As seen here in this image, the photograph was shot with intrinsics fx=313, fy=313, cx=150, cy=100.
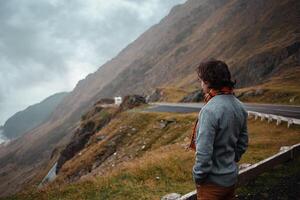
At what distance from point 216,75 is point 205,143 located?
111 centimetres

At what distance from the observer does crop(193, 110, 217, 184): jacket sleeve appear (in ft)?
15.3

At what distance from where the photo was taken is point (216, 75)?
4.97 meters

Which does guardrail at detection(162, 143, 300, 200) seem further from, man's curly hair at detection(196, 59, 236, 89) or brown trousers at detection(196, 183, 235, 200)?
man's curly hair at detection(196, 59, 236, 89)

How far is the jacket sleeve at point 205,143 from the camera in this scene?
4664 mm

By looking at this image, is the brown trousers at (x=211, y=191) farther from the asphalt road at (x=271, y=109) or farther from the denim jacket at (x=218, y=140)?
the asphalt road at (x=271, y=109)

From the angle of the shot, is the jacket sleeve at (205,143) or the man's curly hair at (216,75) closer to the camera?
the jacket sleeve at (205,143)

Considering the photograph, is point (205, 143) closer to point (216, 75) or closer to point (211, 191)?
point (211, 191)

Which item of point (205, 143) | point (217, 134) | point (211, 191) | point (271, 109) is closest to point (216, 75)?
point (217, 134)

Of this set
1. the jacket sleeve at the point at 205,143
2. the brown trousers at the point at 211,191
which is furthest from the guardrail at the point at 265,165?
the jacket sleeve at the point at 205,143

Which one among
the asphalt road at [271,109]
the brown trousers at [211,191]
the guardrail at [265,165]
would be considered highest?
the brown trousers at [211,191]

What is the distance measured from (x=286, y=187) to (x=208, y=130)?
25.3 feet

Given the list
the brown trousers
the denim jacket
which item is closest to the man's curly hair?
the denim jacket

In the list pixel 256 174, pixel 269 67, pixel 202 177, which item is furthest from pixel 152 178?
pixel 269 67

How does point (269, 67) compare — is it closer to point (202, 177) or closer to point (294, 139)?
point (294, 139)
